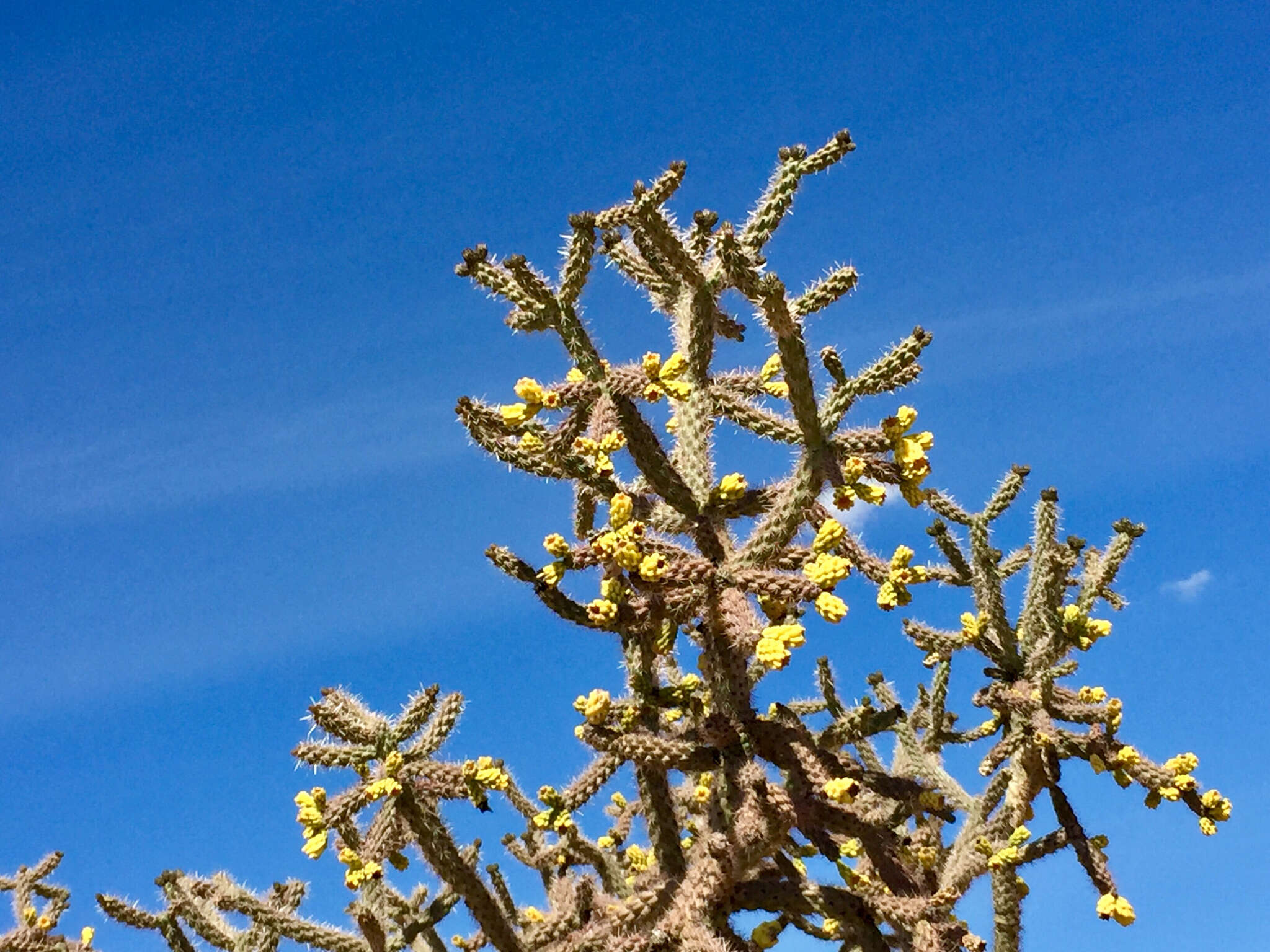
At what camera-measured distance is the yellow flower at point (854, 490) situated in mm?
5270

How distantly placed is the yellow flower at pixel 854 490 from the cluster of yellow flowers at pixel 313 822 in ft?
10.6

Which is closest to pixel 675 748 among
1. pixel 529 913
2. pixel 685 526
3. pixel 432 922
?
pixel 685 526

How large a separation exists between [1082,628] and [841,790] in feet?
9.87

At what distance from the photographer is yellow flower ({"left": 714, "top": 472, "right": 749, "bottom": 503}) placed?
545 centimetres

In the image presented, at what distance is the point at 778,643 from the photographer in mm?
4711

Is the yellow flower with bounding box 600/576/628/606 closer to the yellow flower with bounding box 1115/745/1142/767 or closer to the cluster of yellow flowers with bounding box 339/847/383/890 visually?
the cluster of yellow flowers with bounding box 339/847/383/890

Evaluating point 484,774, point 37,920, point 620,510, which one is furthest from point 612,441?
point 37,920

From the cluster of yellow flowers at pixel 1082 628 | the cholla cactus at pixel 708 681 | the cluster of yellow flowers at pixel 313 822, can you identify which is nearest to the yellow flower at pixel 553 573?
the cholla cactus at pixel 708 681

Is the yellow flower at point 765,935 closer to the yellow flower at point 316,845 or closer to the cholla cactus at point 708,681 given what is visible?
the cholla cactus at point 708,681

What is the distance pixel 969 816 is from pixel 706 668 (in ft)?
11.7

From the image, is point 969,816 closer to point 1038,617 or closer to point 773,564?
point 1038,617

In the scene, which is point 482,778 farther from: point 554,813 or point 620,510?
point 620,510

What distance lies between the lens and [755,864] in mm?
5668

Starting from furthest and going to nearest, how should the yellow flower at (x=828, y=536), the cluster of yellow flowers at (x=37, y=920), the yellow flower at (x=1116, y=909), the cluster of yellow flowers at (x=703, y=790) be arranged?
the cluster of yellow flowers at (x=37, y=920) < the cluster of yellow flowers at (x=703, y=790) < the yellow flower at (x=1116, y=909) < the yellow flower at (x=828, y=536)
